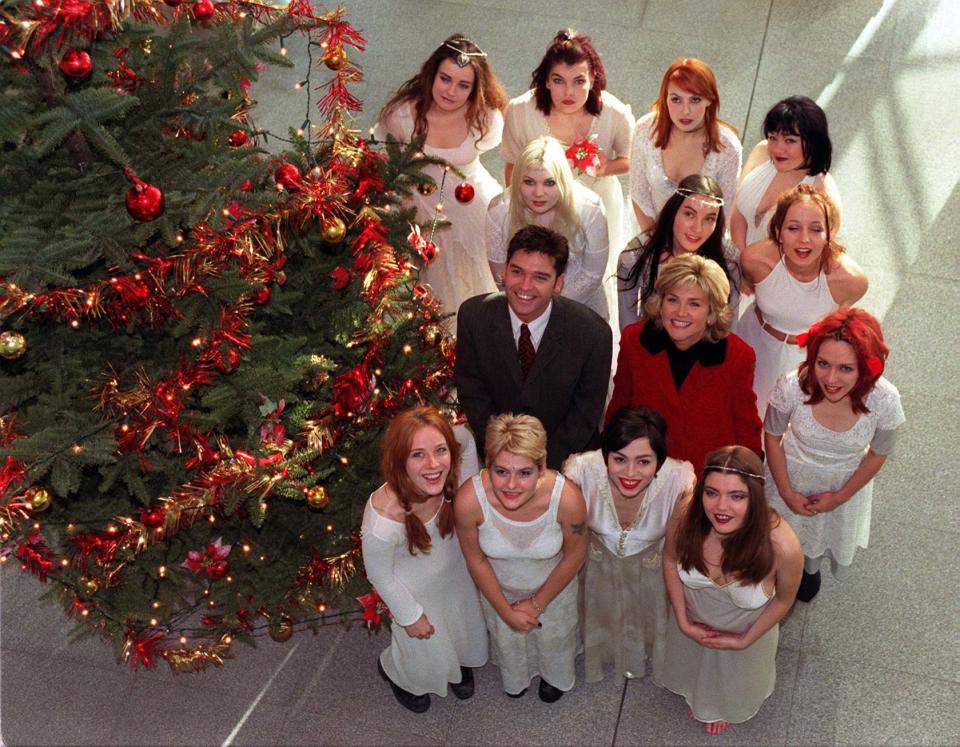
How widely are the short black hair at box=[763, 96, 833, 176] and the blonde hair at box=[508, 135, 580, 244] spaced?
33.5 inches

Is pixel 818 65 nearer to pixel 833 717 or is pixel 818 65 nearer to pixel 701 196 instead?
pixel 701 196

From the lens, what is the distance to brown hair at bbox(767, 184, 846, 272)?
393cm

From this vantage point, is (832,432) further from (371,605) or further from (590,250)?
(371,605)

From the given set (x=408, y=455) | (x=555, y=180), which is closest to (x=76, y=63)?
(x=408, y=455)

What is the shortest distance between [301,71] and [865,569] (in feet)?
13.9

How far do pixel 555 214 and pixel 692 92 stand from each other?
31.1 inches

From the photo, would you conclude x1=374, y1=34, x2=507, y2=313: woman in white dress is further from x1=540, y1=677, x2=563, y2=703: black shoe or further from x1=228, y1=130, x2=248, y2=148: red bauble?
x1=540, y1=677, x2=563, y2=703: black shoe

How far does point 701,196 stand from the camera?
3.94 metres

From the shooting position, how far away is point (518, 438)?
10.6ft

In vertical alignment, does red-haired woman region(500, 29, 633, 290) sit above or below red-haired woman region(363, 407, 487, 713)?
above

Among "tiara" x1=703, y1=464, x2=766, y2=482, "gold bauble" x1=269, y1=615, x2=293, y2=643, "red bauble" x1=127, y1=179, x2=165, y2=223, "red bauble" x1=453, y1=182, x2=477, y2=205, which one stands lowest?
"gold bauble" x1=269, y1=615, x2=293, y2=643

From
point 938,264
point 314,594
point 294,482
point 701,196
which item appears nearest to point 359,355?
point 294,482

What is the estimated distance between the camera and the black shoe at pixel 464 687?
13.1 ft

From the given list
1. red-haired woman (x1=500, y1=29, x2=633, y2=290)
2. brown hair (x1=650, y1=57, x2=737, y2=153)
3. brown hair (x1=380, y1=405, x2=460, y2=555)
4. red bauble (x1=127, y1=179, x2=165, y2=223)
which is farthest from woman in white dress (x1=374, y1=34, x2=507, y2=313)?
red bauble (x1=127, y1=179, x2=165, y2=223)
